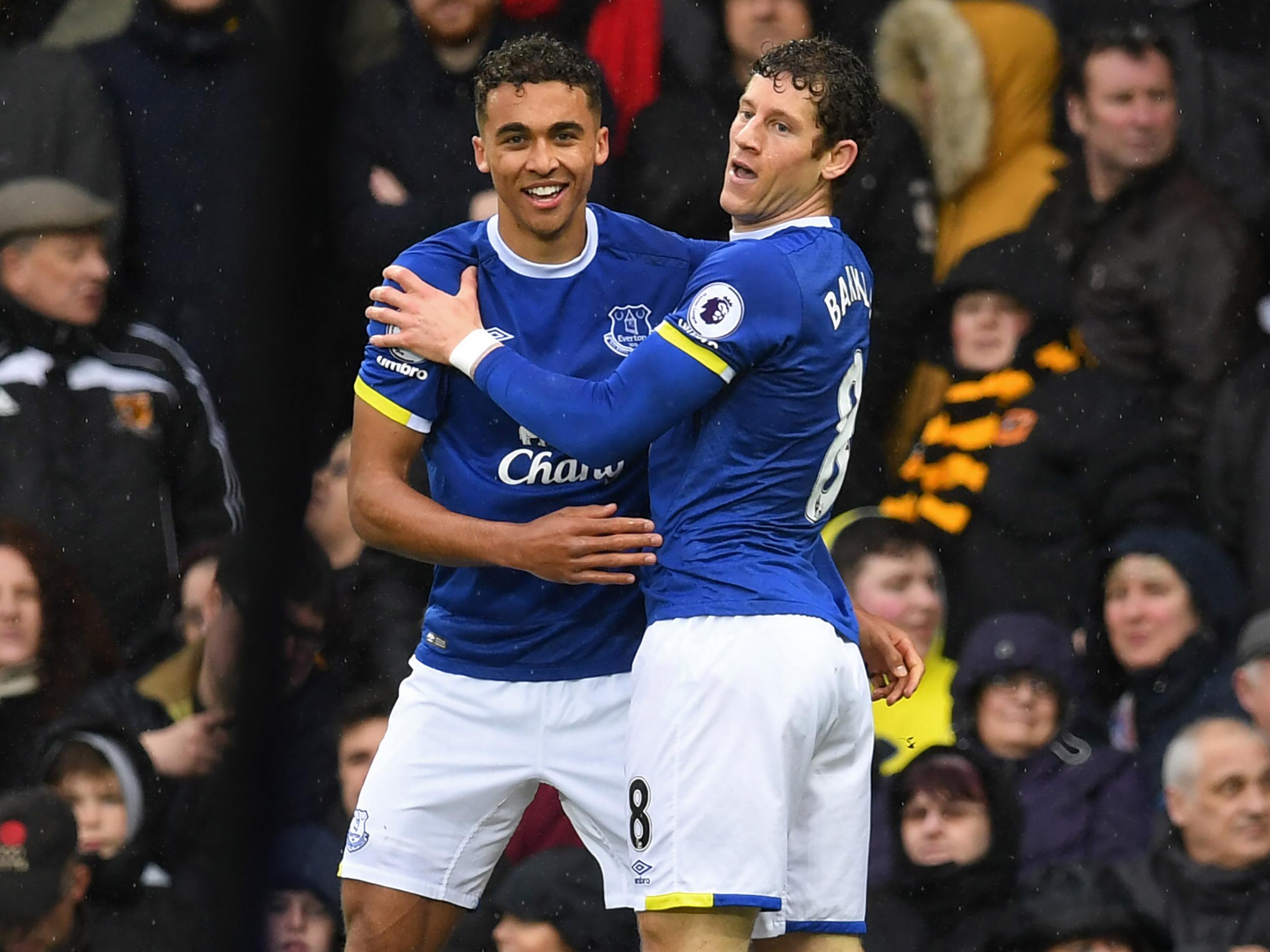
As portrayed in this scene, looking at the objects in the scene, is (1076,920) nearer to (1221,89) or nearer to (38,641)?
(1221,89)

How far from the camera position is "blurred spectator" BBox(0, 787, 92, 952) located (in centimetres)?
521

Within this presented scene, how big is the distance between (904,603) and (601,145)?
2163 millimetres

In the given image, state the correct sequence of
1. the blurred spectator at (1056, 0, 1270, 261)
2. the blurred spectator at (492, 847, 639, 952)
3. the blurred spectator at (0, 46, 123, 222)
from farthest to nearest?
the blurred spectator at (0, 46, 123, 222), the blurred spectator at (1056, 0, 1270, 261), the blurred spectator at (492, 847, 639, 952)

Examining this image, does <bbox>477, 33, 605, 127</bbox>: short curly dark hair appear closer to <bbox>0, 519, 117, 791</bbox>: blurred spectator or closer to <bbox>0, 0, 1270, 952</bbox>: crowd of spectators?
<bbox>0, 0, 1270, 952</bbox>: crowd of spectators

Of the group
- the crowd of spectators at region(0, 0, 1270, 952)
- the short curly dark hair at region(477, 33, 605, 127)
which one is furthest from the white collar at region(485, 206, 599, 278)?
the crowd of spectators at region(0, 0, 1270, 952)

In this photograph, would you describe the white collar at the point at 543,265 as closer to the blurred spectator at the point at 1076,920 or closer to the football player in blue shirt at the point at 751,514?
the football player in blue shirt at the point at 751,514

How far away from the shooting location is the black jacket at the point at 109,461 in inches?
222

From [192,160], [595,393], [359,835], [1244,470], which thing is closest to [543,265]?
[595,393]

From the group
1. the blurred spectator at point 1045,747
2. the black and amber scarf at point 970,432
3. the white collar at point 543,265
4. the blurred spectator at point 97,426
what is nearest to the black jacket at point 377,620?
the blurred spectator at point 97,426

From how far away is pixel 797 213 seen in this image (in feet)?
10.3

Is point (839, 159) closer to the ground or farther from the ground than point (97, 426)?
farther from the ground

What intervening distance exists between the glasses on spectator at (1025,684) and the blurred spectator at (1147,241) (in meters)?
0.76

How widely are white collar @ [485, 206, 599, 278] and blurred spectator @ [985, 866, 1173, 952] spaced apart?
8.00 ft

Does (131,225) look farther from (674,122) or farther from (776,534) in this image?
(776,534)
